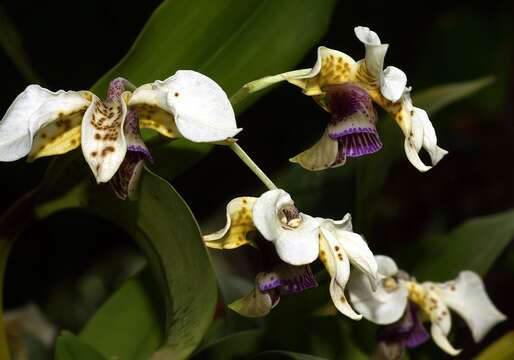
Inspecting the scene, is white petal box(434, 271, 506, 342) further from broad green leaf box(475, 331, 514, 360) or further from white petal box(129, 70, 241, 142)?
white petal box(129, 70, 241, 142)

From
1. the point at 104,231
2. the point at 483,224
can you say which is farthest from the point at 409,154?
the point at 104,231

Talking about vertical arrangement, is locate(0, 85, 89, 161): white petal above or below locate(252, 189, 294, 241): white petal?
above

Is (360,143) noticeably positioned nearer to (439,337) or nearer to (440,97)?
(439,337)

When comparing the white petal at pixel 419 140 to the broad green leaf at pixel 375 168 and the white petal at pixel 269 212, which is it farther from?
the broad green leaf at pixel 375 168

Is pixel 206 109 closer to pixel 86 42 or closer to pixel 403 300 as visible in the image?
pixel 403 300

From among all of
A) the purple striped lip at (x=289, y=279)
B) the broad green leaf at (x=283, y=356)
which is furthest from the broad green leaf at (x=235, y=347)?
the purple striped lip at (x=289, y=279)

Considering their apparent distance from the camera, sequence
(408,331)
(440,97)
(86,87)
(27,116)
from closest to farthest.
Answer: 1. (27,116)
2. (408,331)
3. (440,97)
4. (86,87)

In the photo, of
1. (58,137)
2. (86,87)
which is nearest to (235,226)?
(58,137)

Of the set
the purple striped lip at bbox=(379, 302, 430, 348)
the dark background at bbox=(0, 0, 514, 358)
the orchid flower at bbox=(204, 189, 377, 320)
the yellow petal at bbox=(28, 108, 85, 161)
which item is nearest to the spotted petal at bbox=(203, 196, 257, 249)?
the orchid flower at bbox=(204, 189, 377, 320)
